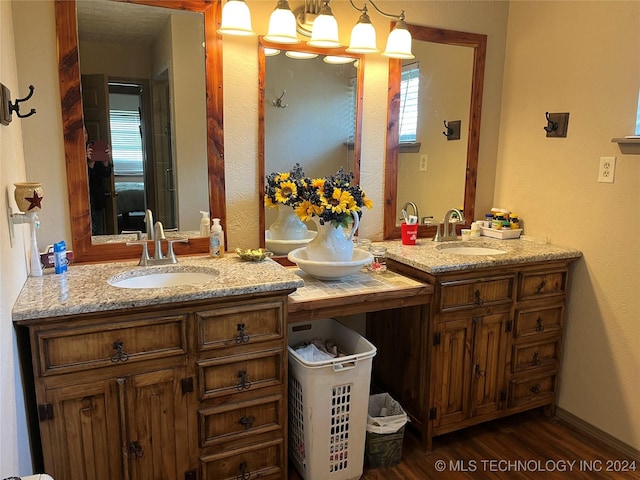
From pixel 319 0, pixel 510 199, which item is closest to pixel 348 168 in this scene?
pixel 319 0

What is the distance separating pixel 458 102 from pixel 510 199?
2.08 ft

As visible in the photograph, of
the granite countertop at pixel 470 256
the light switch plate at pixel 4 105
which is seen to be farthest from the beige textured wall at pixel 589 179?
the light switch plate at pixel 4 105

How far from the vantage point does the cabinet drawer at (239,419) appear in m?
1.68

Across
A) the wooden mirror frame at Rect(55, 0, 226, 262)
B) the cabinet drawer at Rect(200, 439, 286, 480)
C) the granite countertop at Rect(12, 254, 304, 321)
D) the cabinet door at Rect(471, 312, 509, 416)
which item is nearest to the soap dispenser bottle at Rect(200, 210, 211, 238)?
the wooden mirror frame at Rect(55, 0, 226, 262)

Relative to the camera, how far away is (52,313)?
4.52 feet

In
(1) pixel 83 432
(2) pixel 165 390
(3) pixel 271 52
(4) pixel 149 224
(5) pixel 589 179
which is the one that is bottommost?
(1) pixel 83 432

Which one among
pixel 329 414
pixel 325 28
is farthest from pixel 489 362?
pixel 325 28

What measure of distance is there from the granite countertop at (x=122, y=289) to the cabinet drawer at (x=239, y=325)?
0.23ft

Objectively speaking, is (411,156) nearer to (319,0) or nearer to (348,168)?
(348,168)

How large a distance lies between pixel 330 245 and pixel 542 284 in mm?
1089

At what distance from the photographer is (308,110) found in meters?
2.28

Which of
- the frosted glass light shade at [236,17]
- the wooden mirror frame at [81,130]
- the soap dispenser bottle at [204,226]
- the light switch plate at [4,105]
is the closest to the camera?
the light switch plate at [4,105]

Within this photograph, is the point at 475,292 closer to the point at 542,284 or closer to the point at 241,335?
the point at 542,284

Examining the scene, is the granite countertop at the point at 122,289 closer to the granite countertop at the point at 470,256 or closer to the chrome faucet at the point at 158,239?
the chrome faucet at the point at 158,239
